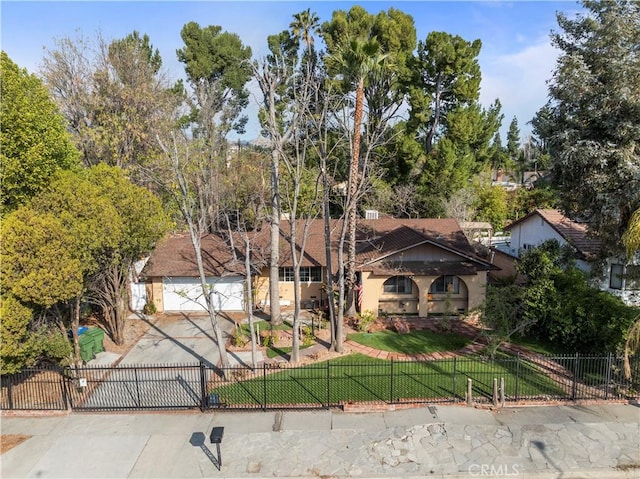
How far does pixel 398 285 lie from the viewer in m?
22.5

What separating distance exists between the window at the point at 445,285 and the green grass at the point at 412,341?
10.9 ft

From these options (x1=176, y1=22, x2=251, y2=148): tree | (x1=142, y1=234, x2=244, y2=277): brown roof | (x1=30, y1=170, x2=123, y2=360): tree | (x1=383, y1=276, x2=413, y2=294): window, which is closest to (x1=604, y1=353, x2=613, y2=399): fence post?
(x1=383, y1=276, x2=413, y2=294): window

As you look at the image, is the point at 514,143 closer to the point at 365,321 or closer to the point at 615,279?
the point at 615,279

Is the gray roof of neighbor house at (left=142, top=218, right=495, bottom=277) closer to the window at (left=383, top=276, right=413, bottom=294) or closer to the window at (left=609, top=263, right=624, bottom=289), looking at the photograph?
the window at (left=383, top=276, right=413, bottom=294)

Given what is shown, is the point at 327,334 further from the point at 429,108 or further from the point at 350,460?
the point at 429,108

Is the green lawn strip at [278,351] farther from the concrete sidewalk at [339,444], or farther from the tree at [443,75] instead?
the tree at [443,75]

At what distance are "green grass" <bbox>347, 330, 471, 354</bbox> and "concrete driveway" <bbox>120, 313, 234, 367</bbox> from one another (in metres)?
6.00

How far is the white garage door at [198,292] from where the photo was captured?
23266mm

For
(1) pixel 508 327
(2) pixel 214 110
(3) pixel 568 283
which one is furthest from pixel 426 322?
(2) pixel 214 110

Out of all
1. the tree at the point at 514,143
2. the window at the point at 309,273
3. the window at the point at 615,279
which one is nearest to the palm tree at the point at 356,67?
the window at the point at 309,273

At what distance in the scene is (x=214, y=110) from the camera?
41594mm

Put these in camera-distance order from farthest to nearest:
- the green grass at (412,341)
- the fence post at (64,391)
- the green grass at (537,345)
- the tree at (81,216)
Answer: the green grass at (412,341) < the green grass at (537,345) < the tree at (81,216) < the fence post at (64,391)

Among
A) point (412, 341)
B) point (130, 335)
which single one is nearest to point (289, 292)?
point (412, 341)

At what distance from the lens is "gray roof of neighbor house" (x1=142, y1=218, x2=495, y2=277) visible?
2208 centimetres
